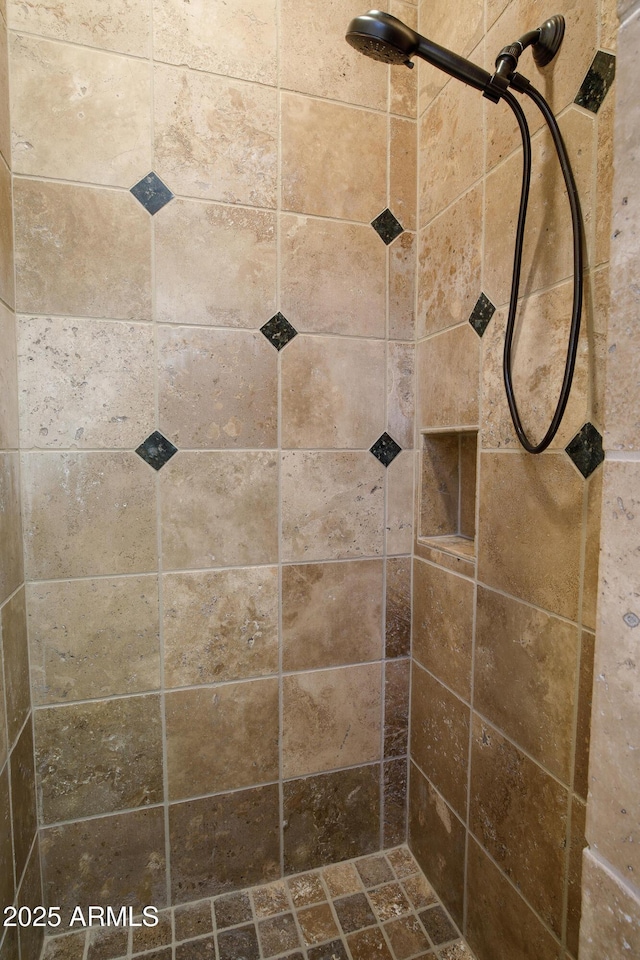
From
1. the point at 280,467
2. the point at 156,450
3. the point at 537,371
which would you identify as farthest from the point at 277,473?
the point at 537,371

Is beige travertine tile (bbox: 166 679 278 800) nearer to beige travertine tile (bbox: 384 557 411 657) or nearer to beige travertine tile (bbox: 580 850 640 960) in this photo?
beige travertine tile (bbox: 384 557 411 657)

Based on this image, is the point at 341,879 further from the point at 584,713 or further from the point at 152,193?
the point at 152,193

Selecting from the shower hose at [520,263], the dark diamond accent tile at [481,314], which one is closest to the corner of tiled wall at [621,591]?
the shower hose at [520,263]

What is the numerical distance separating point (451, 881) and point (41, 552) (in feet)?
3.79

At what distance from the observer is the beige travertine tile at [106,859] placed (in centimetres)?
97

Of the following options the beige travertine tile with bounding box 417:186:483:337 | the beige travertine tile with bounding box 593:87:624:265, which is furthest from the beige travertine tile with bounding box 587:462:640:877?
the beige travertine tile with bounding box 417:186:483:337

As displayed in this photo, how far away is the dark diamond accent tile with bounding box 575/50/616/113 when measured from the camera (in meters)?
0.65

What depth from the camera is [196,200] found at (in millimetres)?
979

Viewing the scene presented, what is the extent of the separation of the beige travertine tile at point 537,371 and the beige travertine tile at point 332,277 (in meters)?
0.33

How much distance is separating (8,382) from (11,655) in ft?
1.66

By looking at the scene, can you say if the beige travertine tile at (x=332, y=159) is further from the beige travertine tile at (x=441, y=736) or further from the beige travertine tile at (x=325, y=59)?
the beige travertine tile at (x=441, y=736)

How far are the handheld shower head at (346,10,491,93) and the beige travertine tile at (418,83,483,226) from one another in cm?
21

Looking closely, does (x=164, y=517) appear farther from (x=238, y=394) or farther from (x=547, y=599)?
(x=547, y=599)

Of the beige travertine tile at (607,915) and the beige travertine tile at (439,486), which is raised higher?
the beige travertine tile at (439,486)
